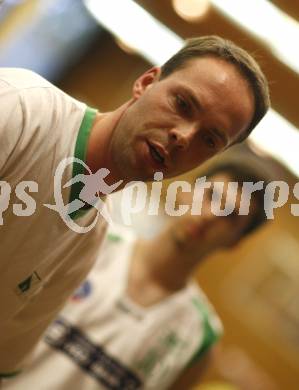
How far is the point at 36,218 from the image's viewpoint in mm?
482

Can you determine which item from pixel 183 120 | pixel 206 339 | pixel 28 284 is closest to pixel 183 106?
pixel 183 120

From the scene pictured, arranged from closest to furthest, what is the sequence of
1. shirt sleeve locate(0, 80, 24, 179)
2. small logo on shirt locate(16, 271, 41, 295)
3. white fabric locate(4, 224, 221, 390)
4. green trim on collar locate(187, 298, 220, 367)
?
shirt sleeve locate(0, 80, 24, 179), small logo on shirt locate(16, 271, 41, 295), white fabric locate(4, 224, 221, 390), green trim on collar locate(187, 298, 220, 367)

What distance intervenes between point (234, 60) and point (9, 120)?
0.20m

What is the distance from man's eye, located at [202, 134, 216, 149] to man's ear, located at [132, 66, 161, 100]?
0.08 metres

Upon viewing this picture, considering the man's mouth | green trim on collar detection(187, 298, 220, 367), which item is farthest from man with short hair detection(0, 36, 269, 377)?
green trim on collar detection(187, 298, 220, 367)

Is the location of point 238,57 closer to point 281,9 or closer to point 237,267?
point 281,9

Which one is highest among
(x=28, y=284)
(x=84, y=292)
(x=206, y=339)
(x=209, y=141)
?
(x=209, y=141)

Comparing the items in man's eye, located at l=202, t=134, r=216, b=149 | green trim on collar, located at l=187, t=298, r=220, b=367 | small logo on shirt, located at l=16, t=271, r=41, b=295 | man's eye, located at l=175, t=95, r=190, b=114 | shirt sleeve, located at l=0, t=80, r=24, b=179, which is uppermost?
shirt sleeve, located at l=0, t=80, r=24, b=179

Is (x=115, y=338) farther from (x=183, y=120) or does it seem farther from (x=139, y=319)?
(x=183, y=120)

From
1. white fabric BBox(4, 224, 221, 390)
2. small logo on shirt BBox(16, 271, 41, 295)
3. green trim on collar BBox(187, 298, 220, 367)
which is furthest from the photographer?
green trim on collar BBox(187, 298, 220, 367)

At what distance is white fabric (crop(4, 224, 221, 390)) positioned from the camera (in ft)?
2.81

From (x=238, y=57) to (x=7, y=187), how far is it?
236mm

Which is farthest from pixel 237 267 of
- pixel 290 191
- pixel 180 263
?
pixel 290 191

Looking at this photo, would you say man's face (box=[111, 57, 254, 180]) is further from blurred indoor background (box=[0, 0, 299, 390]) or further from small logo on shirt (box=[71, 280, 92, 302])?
small logo on shirt (box=[71, 280, 92, 302])
